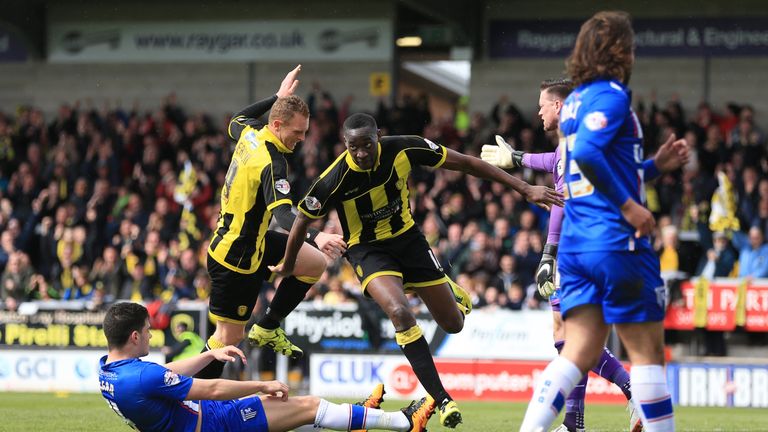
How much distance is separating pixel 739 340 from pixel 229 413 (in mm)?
11983

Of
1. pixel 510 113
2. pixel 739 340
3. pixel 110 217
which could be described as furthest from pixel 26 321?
pixel 739 340

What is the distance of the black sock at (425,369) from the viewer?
8070 millimetres

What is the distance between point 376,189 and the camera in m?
8.62

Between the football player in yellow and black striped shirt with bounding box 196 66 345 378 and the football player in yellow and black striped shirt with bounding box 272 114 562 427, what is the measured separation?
0.39 meters

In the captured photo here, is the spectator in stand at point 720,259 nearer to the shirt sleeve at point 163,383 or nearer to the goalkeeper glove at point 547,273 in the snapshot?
the goalkeeper glove at point 547,273

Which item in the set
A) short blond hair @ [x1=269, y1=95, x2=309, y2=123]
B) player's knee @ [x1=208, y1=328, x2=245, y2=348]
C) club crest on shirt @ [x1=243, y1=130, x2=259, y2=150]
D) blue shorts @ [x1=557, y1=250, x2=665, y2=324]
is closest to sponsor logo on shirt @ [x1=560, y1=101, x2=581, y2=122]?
blue shorts @ [x1=557, y1=250, x2=665, y2=324]

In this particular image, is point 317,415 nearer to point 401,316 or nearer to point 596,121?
point 401,316

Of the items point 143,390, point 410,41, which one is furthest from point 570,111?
point 410,41

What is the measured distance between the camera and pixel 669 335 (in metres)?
17.7

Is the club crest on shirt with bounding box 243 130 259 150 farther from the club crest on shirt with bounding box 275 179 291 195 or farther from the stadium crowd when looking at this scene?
the stadium crowd

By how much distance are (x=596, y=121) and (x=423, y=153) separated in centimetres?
297

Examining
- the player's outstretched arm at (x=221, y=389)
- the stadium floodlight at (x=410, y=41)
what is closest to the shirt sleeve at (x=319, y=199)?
the player's outstretched arm at (x=221, y=389)

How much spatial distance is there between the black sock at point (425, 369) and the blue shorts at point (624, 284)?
92.9 inches

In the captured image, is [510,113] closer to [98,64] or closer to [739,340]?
[739,340]
